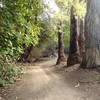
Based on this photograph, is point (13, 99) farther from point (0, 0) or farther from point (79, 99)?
point (0, 0)

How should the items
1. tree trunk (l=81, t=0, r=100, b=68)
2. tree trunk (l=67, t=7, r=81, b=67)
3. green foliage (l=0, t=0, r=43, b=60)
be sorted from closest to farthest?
green foliage (l=0, t=0, r=43, b=60) < tree trunk (l=81, t=0, r=100, b=68) < tree trunk (l=67, t=7, r=81, b=67)

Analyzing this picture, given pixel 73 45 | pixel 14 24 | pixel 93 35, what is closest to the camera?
pixel 14 24

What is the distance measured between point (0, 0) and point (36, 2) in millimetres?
1880

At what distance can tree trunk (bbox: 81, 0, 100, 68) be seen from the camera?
9.34 m

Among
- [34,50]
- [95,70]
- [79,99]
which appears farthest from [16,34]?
[34,50]

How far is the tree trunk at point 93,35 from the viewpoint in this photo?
9.34 metres

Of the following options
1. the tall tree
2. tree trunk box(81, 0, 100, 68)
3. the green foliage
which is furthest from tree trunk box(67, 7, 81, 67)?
the green foliage

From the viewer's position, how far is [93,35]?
30.9 ft

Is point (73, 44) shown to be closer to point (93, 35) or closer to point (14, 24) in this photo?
point (93, 35)

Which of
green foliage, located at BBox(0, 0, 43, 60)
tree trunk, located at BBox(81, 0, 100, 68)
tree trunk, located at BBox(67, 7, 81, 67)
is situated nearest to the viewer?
green foliage, located at BBox(0, 0, 43, 60)

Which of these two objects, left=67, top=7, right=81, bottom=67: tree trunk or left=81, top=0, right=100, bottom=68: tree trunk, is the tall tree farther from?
left=81, top=0, right=100, bottom=68: tree trunk

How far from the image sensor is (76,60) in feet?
42.8

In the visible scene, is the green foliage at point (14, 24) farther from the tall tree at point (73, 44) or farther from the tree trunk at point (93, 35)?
the tall tree at point (73, 44)

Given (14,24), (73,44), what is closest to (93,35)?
(14,24)
